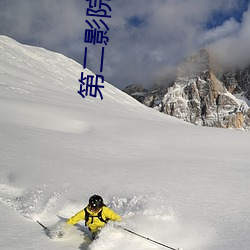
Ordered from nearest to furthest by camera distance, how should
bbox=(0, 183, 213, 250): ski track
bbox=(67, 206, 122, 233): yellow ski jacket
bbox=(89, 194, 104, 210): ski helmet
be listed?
bbox=(0, 183, 213, 250): ski track < bbox=(89, 194, 104, 210): ski helmet < bbox=(67, 206, 122, 233): yellow ski jacket

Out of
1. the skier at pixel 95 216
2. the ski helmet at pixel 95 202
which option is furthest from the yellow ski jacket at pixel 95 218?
the ski helmet at pixel 95 202

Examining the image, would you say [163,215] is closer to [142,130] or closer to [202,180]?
[202,180]

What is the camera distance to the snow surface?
544cm

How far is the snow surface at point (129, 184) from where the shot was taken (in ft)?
17.9

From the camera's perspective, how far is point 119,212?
6.68 metres

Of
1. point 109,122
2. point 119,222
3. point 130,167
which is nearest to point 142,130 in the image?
point 109,122

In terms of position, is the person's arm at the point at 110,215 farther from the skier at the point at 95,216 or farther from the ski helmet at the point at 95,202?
the ski helmet at the point at 95,202

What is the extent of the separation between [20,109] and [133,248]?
15.1 meters

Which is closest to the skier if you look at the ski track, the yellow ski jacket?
the yellow ski jacket

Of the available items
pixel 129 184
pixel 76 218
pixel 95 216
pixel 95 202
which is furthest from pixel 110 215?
pixel 129 184

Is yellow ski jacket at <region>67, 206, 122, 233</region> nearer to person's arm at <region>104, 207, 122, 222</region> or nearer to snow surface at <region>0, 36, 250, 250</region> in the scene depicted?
person's arm at <region>104, 207, 122, 222</region>

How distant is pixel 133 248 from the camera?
517cm

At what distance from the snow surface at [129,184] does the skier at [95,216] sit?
0.22 metres

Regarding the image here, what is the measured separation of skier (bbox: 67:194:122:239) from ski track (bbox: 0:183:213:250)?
0.62 ft
